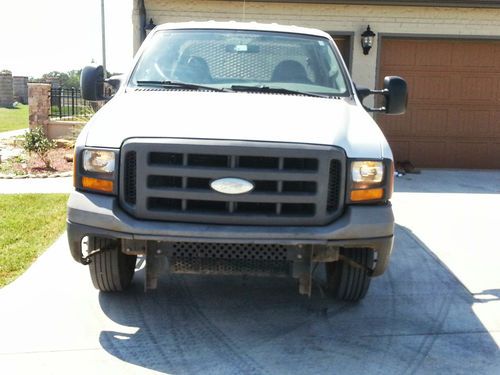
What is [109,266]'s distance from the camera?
4.12m

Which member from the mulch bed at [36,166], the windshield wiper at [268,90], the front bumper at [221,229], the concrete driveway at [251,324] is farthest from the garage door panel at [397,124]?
the front bumper at [221,229]

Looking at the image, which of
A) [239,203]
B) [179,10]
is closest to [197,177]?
[239,203]

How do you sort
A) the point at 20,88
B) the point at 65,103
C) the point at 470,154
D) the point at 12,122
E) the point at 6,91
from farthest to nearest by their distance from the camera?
the point at 20,88
the point at 6,91
the point at 12,122
the point at 65,103
the point at 470,154

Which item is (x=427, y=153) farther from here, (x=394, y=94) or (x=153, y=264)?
(x=153, y=264)

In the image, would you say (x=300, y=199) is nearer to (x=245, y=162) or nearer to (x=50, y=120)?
(x=245, y=162)

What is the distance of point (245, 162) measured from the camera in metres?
3.54

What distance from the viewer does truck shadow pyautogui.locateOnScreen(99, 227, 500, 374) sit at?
3.52m

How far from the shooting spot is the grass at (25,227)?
5.14m

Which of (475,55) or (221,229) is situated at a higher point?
(475,55)

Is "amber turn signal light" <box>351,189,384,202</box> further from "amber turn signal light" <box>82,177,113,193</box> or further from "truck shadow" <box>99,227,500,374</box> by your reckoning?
"amber turn signal light" <box>82,177,113,193</box>

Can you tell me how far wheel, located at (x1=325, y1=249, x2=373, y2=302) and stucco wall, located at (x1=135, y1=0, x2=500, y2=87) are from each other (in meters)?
6.99

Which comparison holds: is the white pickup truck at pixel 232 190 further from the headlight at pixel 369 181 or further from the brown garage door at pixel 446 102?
the brown garage door at pixel 446 102

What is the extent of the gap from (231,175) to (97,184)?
0.84m

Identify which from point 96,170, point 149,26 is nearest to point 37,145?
point 149,26
